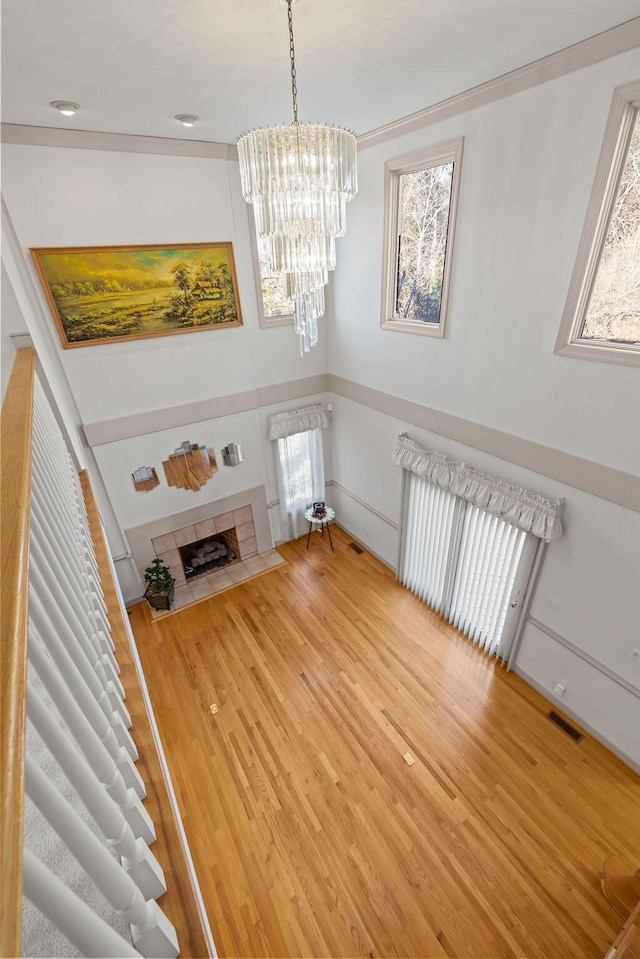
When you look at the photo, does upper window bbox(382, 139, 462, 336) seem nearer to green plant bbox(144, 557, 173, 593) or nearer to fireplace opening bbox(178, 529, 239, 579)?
fireplace opening bbox(178, 529, 239, 579)

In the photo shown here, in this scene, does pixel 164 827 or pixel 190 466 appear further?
pixel 190 466

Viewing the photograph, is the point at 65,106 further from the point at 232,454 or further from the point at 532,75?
the point at 232,454

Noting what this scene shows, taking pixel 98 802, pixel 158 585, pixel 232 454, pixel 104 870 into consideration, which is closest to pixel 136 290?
pixel 232 454

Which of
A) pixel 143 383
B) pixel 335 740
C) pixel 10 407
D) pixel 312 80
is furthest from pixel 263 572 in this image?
pixel 312 80

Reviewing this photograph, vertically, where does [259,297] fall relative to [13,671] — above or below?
above

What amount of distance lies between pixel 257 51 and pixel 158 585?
5.67 m

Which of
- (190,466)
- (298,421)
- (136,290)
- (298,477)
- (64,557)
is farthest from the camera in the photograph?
(298,477)

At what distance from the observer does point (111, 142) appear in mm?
4195

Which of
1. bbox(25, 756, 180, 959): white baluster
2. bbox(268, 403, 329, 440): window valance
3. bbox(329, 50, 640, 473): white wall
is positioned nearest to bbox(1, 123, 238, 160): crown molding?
bbox(329, 50, 640, 473): white wall

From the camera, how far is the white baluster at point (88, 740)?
86 centimetres

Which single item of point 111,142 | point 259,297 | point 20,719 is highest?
point 111,142

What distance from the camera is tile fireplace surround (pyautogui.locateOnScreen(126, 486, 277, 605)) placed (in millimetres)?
5938

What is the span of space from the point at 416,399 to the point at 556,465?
1.86m

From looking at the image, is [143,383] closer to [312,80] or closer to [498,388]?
[312,80]
